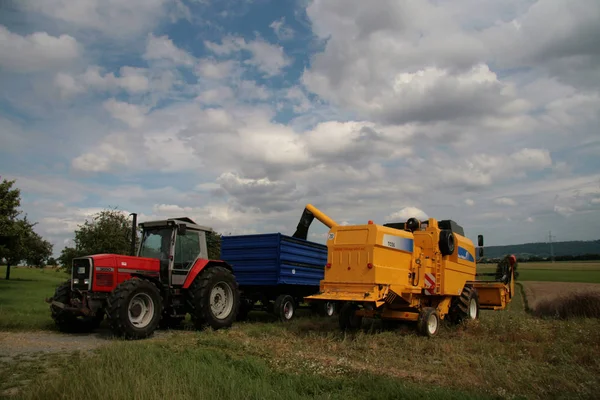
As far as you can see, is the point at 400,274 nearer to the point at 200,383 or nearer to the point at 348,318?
the point at 348,318

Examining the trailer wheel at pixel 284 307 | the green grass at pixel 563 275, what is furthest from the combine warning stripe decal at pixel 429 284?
the green grass at pixel 563 275

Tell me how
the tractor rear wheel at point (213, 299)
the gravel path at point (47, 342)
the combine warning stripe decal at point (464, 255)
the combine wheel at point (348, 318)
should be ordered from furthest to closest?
1. the combine warning stripe decal at point (464, 255)
2. the combine wheel at point (348, 318)
3. the tractor rear wheel at point (213, 299)
4. the gravel path at point (47, 342)

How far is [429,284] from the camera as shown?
11.5m

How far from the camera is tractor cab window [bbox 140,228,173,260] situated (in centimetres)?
1163

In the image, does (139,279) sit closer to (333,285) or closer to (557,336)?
(333,285)

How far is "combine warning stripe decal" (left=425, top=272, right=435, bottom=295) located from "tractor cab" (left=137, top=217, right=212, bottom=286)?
5.51m

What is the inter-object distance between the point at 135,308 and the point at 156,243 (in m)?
1.96

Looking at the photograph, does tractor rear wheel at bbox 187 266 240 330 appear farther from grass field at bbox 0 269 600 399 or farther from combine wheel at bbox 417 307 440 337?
combine wheel at bbox 417 307 440 337

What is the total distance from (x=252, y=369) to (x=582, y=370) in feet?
15.2

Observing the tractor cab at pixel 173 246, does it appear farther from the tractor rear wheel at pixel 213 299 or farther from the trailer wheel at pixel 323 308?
the trailer wheel at pixel 323 308

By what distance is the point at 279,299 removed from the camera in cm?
1353

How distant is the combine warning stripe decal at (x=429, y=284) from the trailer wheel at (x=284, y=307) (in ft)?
13.6

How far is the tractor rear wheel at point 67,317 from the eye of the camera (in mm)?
10516

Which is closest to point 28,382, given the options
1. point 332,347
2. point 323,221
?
point 332,347
